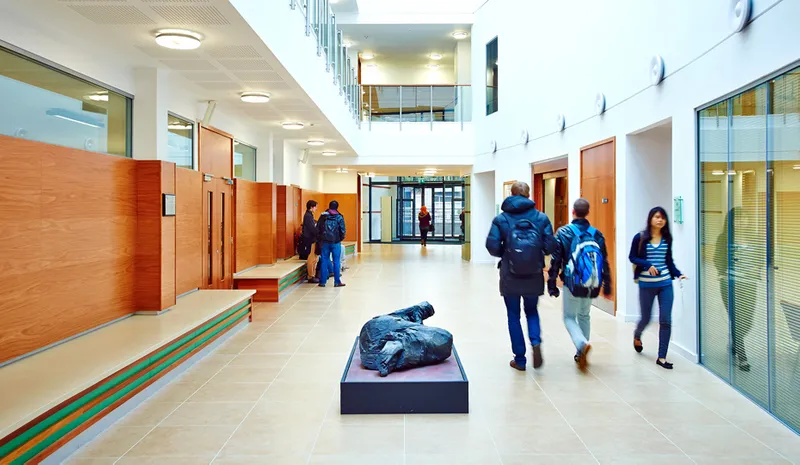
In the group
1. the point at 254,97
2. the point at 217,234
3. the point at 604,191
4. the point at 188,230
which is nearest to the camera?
the point at 188,230

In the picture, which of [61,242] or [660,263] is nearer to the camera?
[61,242]

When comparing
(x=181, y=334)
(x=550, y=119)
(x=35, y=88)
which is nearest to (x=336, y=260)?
(x=550, y=119)

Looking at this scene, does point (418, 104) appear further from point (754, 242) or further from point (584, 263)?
point (754, 242)

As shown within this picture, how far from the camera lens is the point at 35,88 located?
15.8ft

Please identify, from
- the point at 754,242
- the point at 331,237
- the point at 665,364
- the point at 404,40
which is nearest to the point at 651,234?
the point at 754,242

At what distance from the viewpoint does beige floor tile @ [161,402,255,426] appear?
13.4ft

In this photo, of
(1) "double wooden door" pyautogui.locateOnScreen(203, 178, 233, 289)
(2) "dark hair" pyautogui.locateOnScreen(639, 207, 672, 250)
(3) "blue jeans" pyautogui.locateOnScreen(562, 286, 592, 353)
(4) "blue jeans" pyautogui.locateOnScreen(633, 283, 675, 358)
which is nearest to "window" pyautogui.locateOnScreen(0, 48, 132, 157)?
(1) "double wooden door" pyautogui.locateOnScreen(203, 178, 233, 289)

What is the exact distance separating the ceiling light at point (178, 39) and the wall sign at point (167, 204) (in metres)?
1.55

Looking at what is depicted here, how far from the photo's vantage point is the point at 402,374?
4398 mm

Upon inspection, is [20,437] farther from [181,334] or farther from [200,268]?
[200,268]

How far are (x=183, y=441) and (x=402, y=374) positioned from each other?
1.65 meters

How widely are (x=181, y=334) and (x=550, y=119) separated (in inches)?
325

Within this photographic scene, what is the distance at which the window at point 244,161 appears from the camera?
10648 mm

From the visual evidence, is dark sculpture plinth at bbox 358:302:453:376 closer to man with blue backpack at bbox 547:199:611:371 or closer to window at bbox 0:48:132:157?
man with blue backpack at bbox 547:199:611:371
